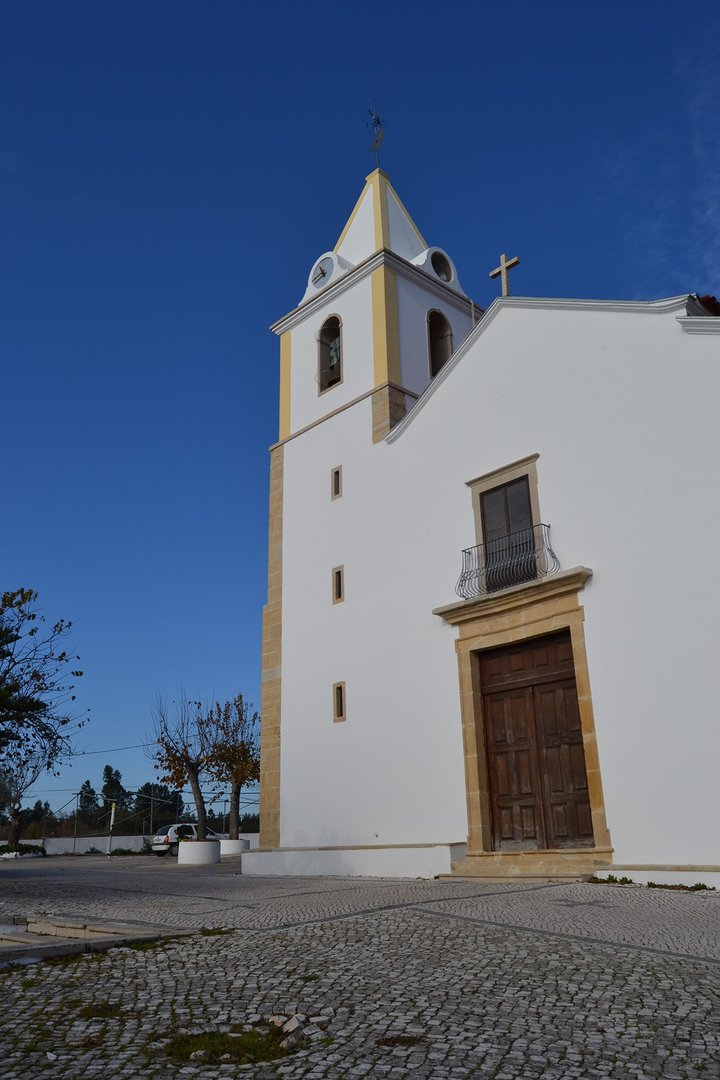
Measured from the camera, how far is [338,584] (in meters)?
14.3

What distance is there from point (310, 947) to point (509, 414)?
28.7 feet

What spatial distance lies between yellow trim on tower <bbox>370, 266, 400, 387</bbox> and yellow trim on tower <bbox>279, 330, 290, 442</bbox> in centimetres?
243

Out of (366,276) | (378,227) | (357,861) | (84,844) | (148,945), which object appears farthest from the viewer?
(84,844)

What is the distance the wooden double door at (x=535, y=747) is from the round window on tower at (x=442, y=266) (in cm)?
882

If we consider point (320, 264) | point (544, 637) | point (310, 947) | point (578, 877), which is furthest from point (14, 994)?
→ point (320, 264)

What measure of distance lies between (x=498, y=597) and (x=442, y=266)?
28.6 ft

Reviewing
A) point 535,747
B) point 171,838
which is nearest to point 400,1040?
point 535,747

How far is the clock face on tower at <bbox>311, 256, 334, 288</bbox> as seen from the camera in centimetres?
1727

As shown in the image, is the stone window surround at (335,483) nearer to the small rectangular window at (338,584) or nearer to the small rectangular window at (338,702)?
the small rectangular window at (338,584)

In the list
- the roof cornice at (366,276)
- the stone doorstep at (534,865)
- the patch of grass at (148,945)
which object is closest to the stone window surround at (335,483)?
the roof cornice at (366,276)

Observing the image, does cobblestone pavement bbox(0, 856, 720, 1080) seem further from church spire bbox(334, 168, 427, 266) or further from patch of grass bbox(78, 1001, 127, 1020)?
church spire bbox(334, 168, 427, 266)

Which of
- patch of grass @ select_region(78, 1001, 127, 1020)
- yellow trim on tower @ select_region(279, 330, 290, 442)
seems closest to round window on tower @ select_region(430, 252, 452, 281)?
yellow trim on tower @ select_region(279, 330, 290, 442)

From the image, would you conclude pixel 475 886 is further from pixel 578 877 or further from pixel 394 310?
Answer: pixel 394 310

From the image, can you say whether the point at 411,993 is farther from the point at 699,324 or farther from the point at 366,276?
the point at 366,276
